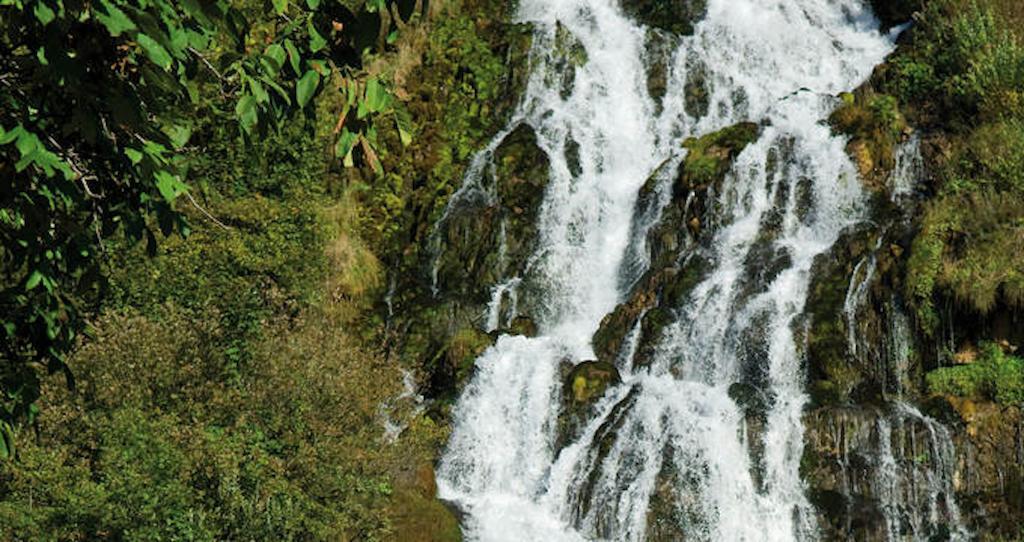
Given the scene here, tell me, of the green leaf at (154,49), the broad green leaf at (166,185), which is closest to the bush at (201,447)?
the broad green leaf at (166,185)

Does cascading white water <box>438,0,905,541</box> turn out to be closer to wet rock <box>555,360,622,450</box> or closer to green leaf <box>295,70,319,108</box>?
wet rock <box>555,360,622,450</box>

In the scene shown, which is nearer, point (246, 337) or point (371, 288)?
point (246, 337)

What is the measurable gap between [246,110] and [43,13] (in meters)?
1.21

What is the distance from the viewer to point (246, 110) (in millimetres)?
5352

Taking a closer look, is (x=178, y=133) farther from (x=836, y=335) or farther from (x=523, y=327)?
(x=523, y=327)

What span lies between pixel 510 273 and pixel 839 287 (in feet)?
26.0

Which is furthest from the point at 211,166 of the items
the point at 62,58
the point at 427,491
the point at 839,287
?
the point at 62,58

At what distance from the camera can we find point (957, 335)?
19.9 m

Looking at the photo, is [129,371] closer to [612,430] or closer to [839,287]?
[612,430]

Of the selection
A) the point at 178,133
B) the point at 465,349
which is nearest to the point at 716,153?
the point at 465,349

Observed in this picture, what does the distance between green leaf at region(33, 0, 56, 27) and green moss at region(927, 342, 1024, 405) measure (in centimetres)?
1729

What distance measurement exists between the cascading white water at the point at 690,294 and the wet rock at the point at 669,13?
1.07 ft

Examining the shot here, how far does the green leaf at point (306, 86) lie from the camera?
512 cm

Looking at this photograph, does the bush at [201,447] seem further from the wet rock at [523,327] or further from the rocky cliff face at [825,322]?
the wet rock at [523,327]
